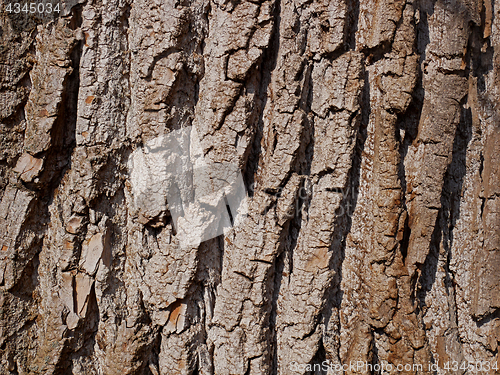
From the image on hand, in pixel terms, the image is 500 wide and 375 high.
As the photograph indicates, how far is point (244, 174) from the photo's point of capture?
129 cm

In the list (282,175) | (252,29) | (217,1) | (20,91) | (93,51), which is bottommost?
(282,175)

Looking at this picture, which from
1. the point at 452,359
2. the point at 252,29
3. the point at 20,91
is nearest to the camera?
the point at 252,29

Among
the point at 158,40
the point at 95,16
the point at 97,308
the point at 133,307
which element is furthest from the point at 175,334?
the point at 95,16

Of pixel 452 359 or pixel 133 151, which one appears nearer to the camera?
pixel 133 151

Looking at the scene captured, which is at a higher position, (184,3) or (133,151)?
(184,3)

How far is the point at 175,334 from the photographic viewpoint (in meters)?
1.29

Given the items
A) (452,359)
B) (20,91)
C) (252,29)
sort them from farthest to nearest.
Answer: (452,359), (20,91), (252,29)

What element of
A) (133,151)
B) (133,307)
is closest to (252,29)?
(133,151)

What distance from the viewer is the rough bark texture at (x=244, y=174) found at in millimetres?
1223

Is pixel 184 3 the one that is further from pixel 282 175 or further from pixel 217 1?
pixel 282 175

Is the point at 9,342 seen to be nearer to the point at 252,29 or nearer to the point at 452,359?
the point at 252,29

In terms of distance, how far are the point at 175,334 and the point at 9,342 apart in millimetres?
688

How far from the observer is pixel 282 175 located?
48.3 inches

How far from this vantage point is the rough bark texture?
122 centimetres
